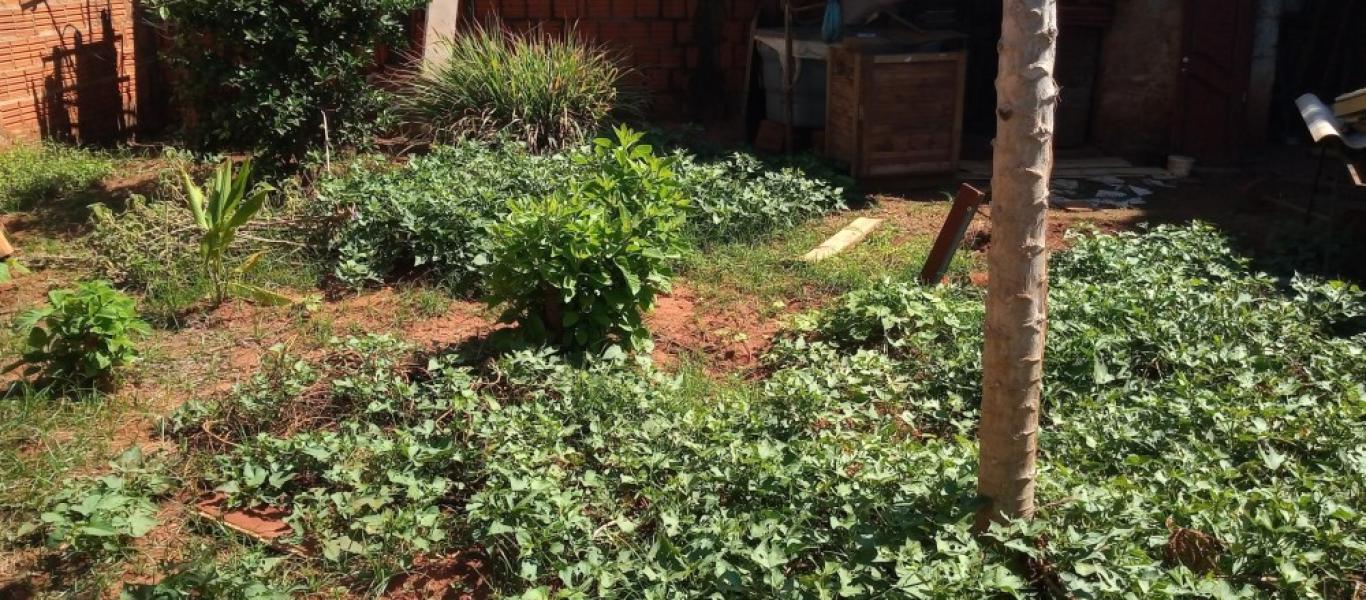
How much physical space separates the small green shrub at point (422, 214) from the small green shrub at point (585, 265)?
37.4 inches

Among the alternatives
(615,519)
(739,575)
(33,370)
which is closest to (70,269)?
(33,370)

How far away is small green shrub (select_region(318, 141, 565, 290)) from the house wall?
526 centimetres

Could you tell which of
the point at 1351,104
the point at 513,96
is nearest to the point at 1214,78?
the point at 1351,104

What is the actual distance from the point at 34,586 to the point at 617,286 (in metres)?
2.38

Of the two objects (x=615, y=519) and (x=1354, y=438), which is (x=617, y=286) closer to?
(x=615, y=519)

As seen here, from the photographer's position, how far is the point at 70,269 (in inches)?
252

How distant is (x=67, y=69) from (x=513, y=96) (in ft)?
12.5

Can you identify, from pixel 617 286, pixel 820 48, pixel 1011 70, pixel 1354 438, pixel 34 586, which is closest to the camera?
pixel 1011 70

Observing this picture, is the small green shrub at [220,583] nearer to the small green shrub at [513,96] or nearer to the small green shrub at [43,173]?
the small green shrub at [513,96]

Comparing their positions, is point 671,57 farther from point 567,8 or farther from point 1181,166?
point 1181,166

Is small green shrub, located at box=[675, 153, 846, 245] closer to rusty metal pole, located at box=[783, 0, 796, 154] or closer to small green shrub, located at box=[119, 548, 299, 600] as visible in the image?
rusty metal pole, located at box=[783, 0, 796, 154]

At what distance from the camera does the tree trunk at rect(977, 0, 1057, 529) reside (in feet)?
9.57

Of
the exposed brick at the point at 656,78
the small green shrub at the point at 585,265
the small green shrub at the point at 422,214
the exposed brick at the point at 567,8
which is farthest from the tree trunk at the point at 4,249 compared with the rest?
the exposed brick at the point at 656,78

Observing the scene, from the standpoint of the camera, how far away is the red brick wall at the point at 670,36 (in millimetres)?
9844
